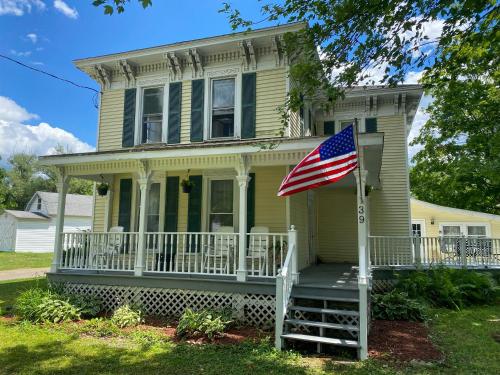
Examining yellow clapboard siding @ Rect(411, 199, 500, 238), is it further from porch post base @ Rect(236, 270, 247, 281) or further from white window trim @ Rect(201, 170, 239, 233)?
porch post base @ Rect(236, 270, 247, 281)

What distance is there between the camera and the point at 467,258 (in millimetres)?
11586

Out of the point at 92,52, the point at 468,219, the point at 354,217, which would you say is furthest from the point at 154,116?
the point at 468,219

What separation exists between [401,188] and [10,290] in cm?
1313

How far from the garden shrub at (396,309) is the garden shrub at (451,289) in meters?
1.45

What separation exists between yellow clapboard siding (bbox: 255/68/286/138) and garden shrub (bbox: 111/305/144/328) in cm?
507

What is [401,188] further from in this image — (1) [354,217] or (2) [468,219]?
(2) [468,219]

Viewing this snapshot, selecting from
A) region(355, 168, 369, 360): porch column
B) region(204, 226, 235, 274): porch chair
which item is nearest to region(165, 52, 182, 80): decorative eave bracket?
region(204, 226, 235, 274): porch chair

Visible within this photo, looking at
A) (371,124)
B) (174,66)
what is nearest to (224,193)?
(174,66)

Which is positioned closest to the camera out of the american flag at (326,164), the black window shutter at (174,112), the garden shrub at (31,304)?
the american flag at (326,164)

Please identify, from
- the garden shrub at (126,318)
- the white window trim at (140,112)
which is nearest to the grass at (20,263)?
the white window trim at (140,112)

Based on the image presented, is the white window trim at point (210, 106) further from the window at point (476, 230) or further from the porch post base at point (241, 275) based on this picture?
the window at point (476, 230)

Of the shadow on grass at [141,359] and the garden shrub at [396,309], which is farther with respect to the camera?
the garden shrub at [396,309]

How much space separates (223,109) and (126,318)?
18.9 feet

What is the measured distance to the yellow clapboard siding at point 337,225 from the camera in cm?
1284
